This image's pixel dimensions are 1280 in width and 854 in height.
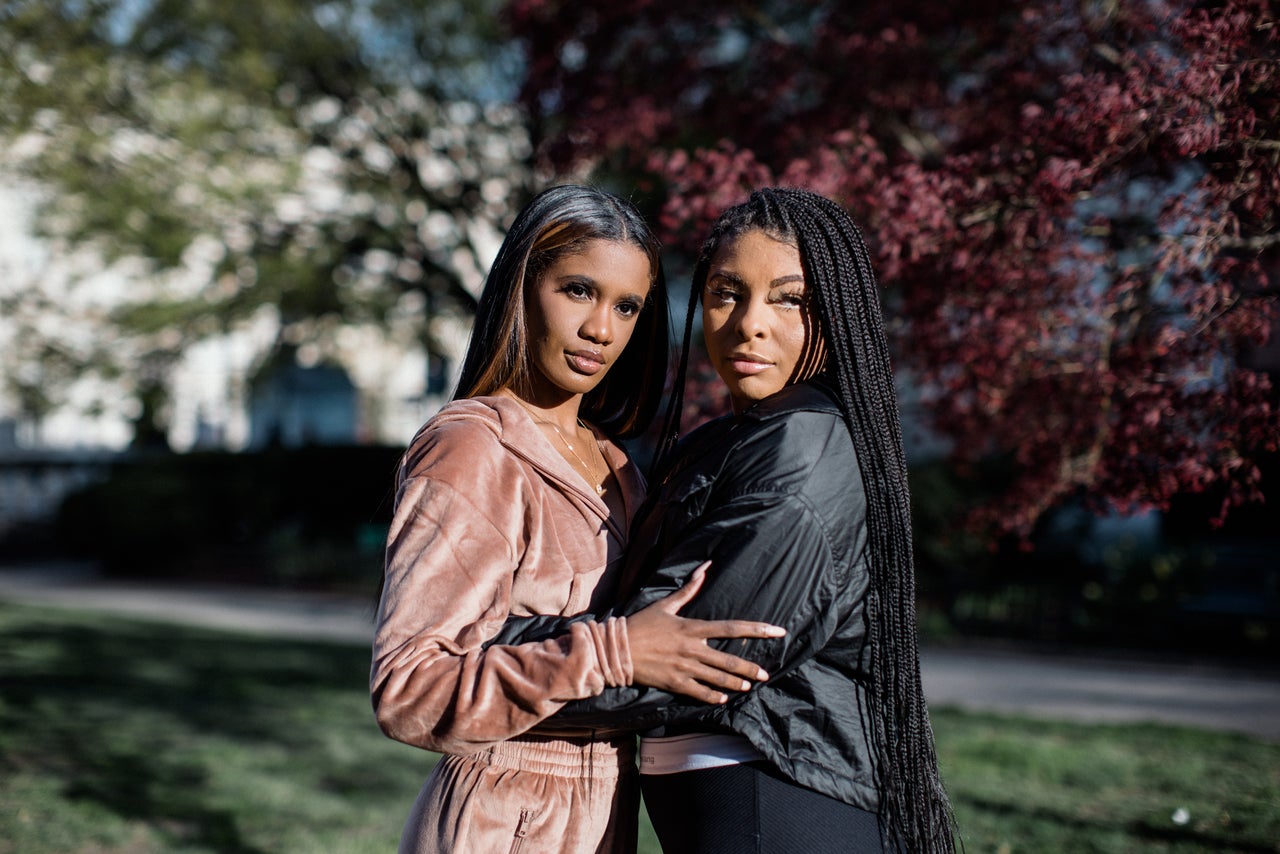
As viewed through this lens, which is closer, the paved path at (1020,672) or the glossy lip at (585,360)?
the glossy lip at (585,360)

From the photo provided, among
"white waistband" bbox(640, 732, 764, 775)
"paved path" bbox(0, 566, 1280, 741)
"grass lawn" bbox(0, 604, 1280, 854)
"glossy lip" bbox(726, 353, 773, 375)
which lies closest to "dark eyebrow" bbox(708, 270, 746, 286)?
"glossy lip" bbox(726, 353, 773, 375)

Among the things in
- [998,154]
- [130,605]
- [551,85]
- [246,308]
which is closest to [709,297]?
[998,154]

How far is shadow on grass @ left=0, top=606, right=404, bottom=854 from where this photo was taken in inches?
223

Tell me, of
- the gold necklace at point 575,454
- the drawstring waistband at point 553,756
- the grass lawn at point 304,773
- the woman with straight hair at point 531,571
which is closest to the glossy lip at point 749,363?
the woman with straight hair at point 531,571

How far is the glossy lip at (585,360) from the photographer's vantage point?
7.88 feet

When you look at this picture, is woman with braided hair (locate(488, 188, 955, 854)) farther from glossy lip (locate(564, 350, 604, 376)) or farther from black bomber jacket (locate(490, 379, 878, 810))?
glossy lip (locate(564, 350, 604, 376))

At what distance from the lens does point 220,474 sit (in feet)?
61.0

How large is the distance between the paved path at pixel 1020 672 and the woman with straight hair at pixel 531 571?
5.26 meters

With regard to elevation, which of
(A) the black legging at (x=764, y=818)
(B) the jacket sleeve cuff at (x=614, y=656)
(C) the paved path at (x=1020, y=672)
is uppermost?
(B) the jacket sleeve cuff at (x=614, y=656)

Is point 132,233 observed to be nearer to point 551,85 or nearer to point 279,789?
point 551,85

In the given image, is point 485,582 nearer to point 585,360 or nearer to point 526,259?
point 585,360

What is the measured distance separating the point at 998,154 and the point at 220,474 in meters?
17.1

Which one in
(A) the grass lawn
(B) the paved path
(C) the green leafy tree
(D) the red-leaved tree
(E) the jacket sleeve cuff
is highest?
(C) the green leafy tree

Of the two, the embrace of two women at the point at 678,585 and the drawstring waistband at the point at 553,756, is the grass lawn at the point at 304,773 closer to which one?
the drawstring waistband at the point at 553,756
